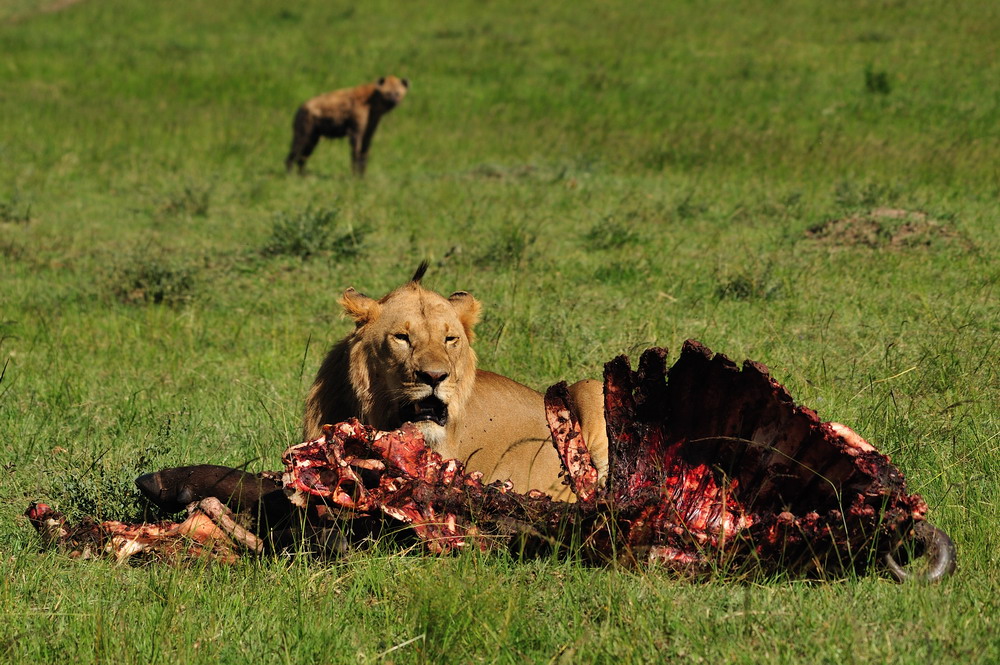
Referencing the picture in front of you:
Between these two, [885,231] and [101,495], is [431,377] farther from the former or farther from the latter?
[885,231]

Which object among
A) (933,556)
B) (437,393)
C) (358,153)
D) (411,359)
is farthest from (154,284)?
(358,153)

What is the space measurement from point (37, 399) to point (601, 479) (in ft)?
11.7

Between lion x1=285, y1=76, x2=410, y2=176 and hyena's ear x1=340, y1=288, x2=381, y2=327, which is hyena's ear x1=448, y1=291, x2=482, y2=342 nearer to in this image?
hyena's ear x1=340, y1=288, x2=381, y2=327

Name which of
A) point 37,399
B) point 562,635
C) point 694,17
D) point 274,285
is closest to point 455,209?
point 274,285

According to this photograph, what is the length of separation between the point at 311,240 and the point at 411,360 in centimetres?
582

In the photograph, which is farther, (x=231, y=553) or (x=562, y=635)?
(x=231, y=553)

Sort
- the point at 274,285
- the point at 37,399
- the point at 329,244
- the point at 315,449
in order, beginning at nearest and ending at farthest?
the point at 315,449
the point at 37,399
the point at 274,285
the point at 329,244

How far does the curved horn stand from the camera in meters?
3.54

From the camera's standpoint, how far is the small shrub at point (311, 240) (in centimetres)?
998

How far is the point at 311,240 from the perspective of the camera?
1002 cm

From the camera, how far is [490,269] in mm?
9281

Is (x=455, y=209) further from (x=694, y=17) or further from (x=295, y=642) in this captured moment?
(x=694, y=17)

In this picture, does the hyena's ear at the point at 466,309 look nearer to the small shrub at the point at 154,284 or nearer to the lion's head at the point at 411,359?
the lion's head at the point at 411,359

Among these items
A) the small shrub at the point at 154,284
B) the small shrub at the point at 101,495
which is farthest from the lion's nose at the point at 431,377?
the small shrub at the point at 154,284
